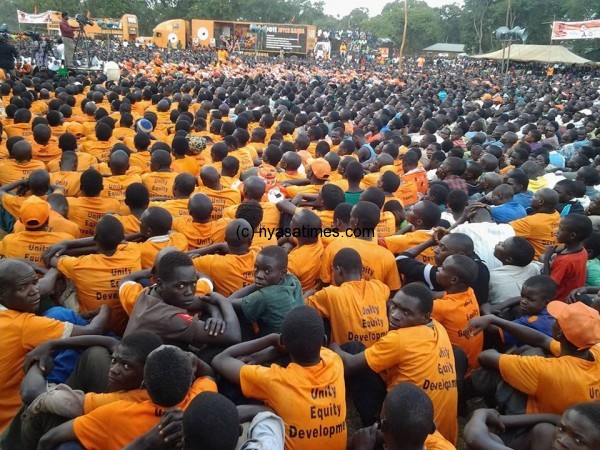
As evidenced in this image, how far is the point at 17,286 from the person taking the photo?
294 centimetres

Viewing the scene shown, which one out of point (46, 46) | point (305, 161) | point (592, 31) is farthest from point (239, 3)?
point (305, 161)

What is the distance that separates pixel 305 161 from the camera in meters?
8.18

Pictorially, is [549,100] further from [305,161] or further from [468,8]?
[468,8]

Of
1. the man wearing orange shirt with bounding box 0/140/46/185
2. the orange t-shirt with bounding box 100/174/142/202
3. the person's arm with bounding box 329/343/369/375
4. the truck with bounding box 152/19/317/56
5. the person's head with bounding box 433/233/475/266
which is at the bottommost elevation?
the person's arm with bounding box 329/343/369/375

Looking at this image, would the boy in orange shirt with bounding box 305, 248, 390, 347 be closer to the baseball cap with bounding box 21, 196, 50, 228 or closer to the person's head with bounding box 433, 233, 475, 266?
the person's head with bounding box 433, 233, 475, 266

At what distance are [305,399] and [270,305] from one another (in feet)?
3.05

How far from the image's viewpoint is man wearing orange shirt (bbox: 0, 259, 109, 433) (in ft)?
9.56

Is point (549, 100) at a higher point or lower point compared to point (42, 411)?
higher

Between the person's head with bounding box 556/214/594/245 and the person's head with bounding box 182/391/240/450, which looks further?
the person's head with bounding box 556/214/594/245

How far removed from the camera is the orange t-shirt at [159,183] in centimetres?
606

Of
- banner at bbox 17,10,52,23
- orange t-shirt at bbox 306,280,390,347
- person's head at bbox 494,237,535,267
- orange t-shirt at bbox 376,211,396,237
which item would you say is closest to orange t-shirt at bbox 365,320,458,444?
orange t-shirt at bbox 306,280,390,347

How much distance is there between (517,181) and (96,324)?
17.7 ft

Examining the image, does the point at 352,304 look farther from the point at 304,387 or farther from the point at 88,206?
the point at 88,206

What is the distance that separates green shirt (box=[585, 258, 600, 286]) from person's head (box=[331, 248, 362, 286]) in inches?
92.0
